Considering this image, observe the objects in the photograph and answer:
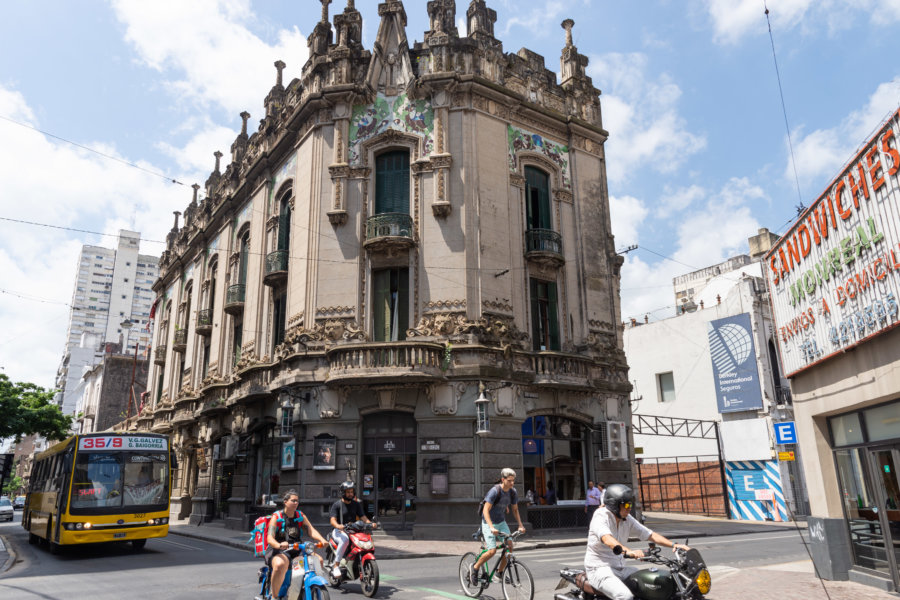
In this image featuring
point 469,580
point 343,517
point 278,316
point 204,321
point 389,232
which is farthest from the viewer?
point 204,321

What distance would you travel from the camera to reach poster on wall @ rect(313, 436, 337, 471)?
2038 cm

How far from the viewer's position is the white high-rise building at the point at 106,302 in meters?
98.3

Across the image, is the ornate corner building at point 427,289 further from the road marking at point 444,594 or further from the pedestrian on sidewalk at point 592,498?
the road marking at point 444,594

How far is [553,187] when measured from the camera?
2511 cm

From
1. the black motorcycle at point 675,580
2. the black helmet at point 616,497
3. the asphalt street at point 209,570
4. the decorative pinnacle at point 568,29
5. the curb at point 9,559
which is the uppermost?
the decorative pinnacle at point 568,29

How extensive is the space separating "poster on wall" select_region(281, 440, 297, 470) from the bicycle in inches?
491

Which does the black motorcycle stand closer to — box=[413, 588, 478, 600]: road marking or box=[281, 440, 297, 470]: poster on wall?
box=[413, 588, 478, 600]: road marking

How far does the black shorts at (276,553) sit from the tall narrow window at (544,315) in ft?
53.4

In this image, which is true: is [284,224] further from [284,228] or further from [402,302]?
[402,302]

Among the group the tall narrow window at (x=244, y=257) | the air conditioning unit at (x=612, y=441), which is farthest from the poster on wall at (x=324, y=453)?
the tall narrow window at (x=244, y=257)

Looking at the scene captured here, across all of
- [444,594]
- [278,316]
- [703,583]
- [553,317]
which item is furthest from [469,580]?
[278,316]

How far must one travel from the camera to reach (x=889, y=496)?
9.23 m

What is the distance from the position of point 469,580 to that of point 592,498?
12.4 meters

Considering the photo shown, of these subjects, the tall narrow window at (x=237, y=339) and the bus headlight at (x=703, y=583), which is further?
the tall narrow window at (x=237, y=339)
